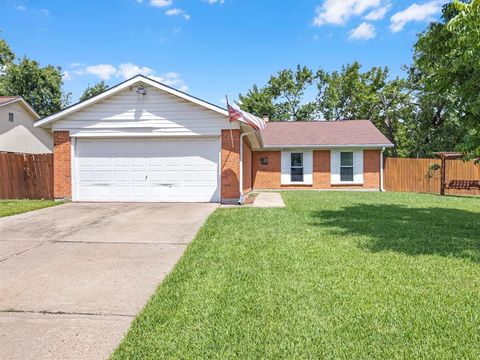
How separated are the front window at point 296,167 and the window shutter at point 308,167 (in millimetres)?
209

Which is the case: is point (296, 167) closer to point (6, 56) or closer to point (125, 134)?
point (125, 134)

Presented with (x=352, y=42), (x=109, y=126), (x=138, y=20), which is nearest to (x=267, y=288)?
(x=109, y=126)

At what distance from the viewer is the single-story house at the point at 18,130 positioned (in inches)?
790

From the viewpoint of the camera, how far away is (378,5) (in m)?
20.9

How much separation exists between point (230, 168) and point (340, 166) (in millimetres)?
10294

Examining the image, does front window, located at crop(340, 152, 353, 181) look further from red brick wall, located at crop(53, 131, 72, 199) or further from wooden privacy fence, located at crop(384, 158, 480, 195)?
red brick wall, located at crop(53, 131, 72, 199)

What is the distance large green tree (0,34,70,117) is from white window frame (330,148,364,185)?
28783mm

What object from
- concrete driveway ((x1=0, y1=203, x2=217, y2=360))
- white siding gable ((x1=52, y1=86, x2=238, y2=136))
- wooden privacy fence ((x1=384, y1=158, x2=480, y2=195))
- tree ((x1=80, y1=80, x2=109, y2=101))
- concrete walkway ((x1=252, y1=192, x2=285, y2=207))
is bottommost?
concrete driveway ((x1=0, y1=203, x2=217, y2=360))

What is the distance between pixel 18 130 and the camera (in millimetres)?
21344

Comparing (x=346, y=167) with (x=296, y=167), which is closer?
(x=346, y=167)

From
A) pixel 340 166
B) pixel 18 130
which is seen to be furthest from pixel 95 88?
pixel 340 166

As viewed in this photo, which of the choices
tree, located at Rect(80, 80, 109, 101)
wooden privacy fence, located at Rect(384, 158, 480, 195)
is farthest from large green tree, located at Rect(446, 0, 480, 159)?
tree, located at Rect(80, 80, 109, 101)

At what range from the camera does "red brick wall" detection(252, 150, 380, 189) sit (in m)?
19.7

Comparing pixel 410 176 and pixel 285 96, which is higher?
pixel 285 96
